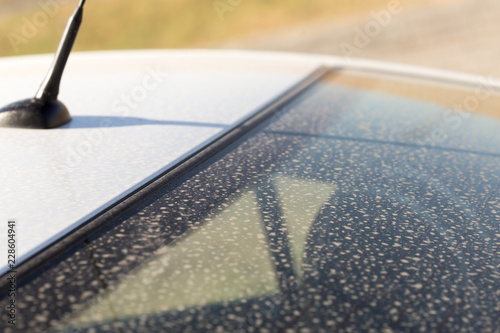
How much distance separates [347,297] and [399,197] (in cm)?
43

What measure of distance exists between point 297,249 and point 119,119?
0.88m

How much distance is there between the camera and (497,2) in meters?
11.6

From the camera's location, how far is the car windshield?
2.48ft

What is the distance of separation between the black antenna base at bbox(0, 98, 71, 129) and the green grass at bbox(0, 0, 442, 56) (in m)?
9.78

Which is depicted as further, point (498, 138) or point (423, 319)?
point (498, 138)

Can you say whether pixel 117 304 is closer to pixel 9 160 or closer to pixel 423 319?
pixel 423 319

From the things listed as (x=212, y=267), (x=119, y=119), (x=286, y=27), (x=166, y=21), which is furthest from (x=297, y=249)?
(x=166, y=21)

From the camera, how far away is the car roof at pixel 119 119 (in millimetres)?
1061

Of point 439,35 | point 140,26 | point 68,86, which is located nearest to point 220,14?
point 140,26

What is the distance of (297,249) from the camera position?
3.01ft

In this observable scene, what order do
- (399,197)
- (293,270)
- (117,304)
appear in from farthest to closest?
(399,197)
(293,270)
(117,304)

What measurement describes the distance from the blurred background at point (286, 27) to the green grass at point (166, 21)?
0.9 inches

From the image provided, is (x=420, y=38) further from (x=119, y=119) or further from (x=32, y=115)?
(x=32, y=115)

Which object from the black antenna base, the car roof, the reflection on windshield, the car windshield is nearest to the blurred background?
the car roof
